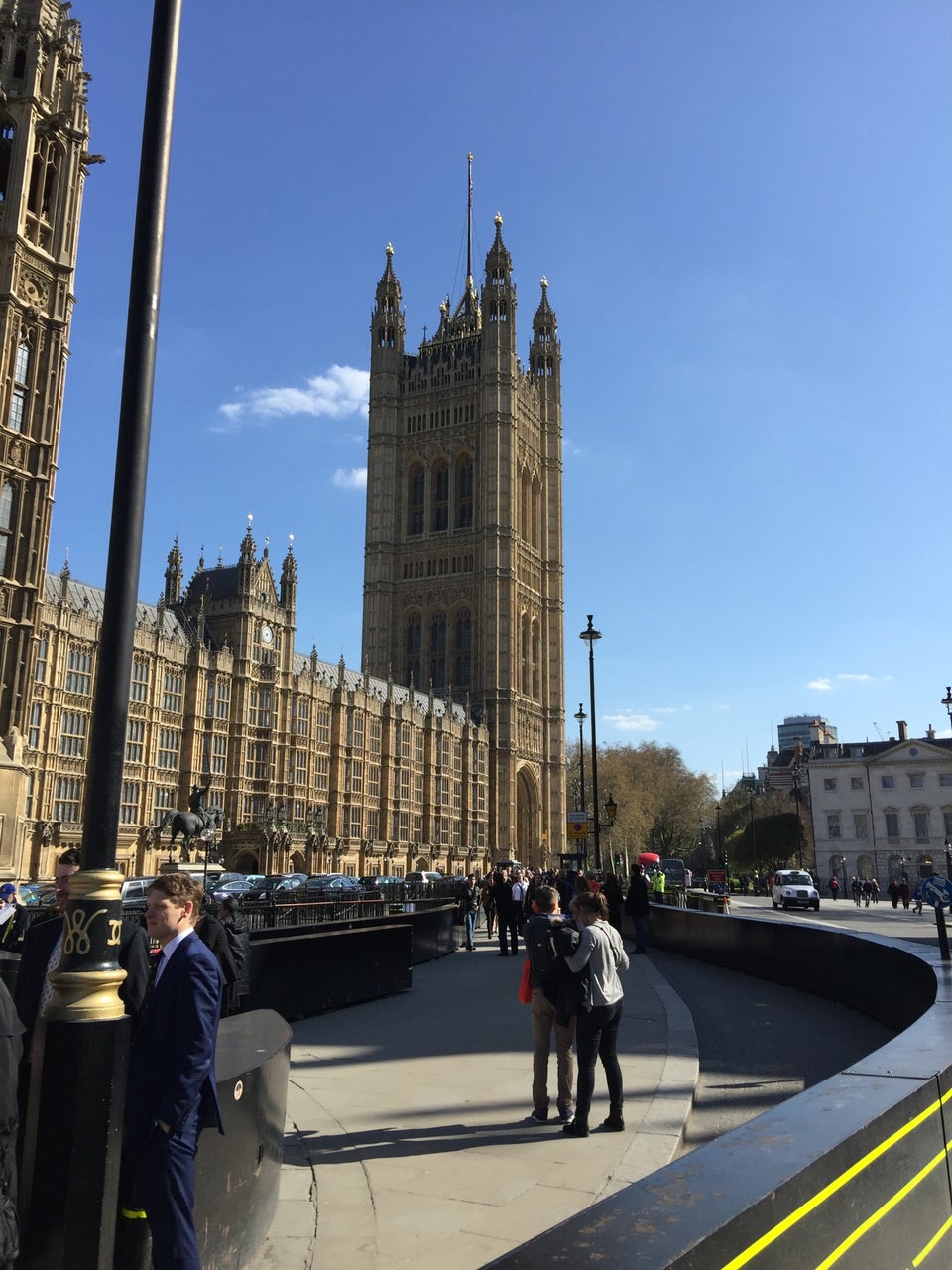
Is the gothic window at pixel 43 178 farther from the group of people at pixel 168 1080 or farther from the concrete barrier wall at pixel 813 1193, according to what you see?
the concrete barrier wall at pixel 813 1193

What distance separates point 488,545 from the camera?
93.0 m

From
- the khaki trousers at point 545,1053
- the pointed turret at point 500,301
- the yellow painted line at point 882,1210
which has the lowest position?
the khaki trousers at point 545,1053

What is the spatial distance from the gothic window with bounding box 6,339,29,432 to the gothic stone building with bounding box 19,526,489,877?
13218 mm

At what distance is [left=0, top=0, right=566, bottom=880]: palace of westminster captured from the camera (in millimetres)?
26391

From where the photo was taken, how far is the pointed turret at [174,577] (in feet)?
191

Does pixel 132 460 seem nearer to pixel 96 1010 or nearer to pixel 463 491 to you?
pixel 96 1010

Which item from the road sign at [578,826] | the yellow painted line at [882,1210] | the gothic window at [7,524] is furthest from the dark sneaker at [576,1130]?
the gothic window at [7,524]

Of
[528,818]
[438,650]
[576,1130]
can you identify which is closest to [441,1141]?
[576,1130]

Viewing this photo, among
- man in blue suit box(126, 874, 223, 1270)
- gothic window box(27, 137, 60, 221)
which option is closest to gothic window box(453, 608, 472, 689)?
gothic window box(27, 137, 60, 221)

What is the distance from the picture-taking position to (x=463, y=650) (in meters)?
94.0

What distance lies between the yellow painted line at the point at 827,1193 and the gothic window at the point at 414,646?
298 ft

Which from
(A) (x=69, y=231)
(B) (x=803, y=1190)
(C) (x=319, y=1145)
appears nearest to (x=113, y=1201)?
(B) (x=803, y=1190)

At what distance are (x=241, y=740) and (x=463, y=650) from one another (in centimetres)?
4287

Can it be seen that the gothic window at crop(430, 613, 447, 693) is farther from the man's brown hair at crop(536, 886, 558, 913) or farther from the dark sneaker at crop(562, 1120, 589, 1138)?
the dark sneaker at crop(562, 1120, 589, 1138)
